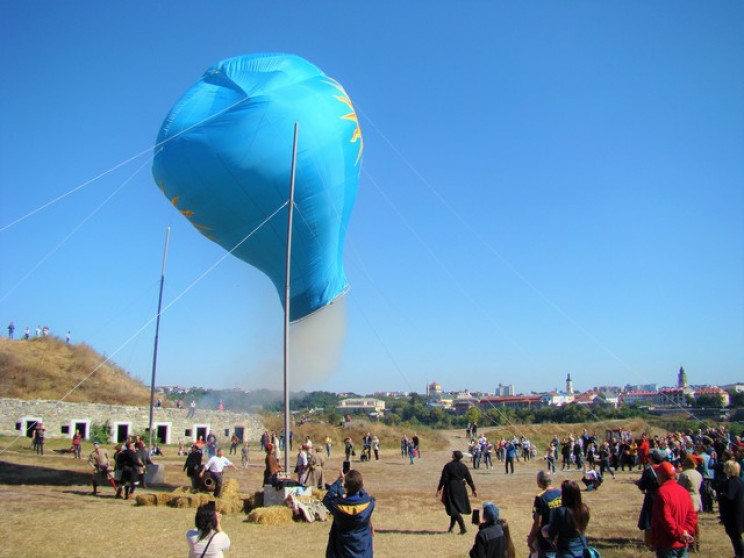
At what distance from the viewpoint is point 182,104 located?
15594 mm

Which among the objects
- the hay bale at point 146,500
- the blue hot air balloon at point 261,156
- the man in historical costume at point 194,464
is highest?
the blue hot air balloon at point 261,156

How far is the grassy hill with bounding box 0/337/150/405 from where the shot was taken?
3666 centimetres

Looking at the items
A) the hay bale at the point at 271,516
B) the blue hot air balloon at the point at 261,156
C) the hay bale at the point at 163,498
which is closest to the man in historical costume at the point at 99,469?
the hay bale at the point at 163,498

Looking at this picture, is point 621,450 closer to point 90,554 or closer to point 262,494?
point 262,494

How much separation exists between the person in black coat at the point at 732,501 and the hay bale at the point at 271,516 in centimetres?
722

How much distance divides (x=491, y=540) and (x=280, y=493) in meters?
7.33

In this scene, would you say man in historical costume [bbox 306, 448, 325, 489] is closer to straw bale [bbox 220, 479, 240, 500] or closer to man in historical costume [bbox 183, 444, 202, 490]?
straw bale [bbox 220, 479, 240, 500]

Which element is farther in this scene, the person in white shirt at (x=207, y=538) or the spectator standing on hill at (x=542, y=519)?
the spectator standing on hill at (x=542, y=519)

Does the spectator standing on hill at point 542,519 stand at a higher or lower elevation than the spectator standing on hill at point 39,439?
higher

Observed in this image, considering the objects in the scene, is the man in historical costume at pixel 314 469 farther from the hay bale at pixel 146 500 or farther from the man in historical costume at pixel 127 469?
the man in historical costume at pixel 127 469

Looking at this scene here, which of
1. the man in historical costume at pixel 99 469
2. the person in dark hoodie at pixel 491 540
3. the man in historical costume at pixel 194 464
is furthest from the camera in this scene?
the man in historical costume at pixel 99 469

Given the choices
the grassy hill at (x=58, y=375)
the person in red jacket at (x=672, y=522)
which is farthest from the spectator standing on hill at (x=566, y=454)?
the grassy hill at (x=58, y=375)

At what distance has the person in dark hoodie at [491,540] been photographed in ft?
17.1

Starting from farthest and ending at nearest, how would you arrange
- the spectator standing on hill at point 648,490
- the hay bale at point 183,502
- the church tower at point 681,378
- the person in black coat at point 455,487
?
the church tower at point 681,378, the hay bale at point 183,502, the person in black coat at point 455,487, the spectator standing on hill at point 648,490
